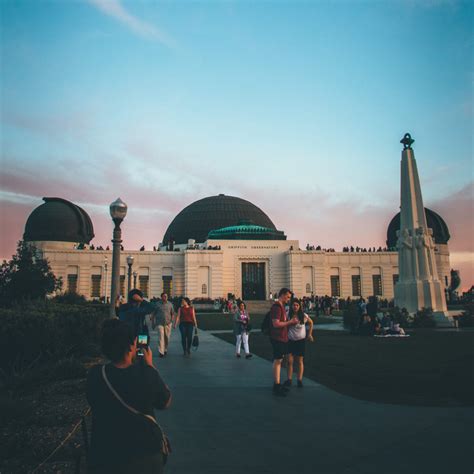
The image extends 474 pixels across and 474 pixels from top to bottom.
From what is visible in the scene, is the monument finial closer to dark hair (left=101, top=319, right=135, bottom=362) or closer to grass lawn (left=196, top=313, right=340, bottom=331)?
grass lawn (left=196, top=313, right=340, bottom=331)

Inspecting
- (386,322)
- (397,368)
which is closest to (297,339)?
(397,368)

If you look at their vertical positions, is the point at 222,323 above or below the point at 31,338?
below

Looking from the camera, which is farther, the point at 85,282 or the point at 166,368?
the point at 85,282

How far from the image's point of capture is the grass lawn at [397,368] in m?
7.48

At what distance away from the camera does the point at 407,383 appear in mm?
8383

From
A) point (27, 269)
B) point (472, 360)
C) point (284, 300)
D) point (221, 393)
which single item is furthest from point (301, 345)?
point (27, 269)

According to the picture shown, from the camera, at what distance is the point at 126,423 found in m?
2.71

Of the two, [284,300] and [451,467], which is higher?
[284,300]

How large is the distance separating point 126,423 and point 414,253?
1006 inches

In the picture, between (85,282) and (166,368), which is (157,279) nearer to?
(85,282)

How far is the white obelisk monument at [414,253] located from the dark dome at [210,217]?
1716 inches

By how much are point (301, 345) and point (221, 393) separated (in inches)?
73.7

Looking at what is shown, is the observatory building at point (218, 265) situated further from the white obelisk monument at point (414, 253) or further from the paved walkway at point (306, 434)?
the paved walkway at point (306, 434)

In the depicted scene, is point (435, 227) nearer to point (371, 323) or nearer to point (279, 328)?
point (371, 323)
